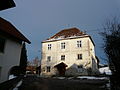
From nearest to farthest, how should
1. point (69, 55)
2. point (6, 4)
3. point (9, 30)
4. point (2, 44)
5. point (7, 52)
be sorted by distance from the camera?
point (6, 4), point (2, 44), point (7, 52), point (9, 30), point (69, 55)

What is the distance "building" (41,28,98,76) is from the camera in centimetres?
2598

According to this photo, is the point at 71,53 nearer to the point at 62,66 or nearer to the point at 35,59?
the point at 62,66

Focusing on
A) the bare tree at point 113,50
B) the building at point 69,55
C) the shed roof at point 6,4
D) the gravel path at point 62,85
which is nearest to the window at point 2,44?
the gravel path at point 62,85

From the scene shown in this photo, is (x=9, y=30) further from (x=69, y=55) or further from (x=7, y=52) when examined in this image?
(x=69, y=55)

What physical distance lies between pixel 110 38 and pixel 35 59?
2237 inches

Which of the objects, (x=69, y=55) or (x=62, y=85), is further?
(x=69, y=55)

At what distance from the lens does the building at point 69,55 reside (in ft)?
85.2

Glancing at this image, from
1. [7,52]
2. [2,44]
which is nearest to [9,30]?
[2,44]

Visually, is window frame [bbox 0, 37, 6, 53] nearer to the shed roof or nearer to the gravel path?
the gravel path

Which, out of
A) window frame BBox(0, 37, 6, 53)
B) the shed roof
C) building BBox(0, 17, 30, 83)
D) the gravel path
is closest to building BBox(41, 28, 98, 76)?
the gravel path

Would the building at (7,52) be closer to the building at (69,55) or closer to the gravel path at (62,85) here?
the gravel path at (62,85)

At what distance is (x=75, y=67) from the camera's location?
26.3 metres

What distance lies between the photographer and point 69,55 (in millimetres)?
27750

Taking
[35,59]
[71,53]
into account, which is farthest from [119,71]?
[35,59]
